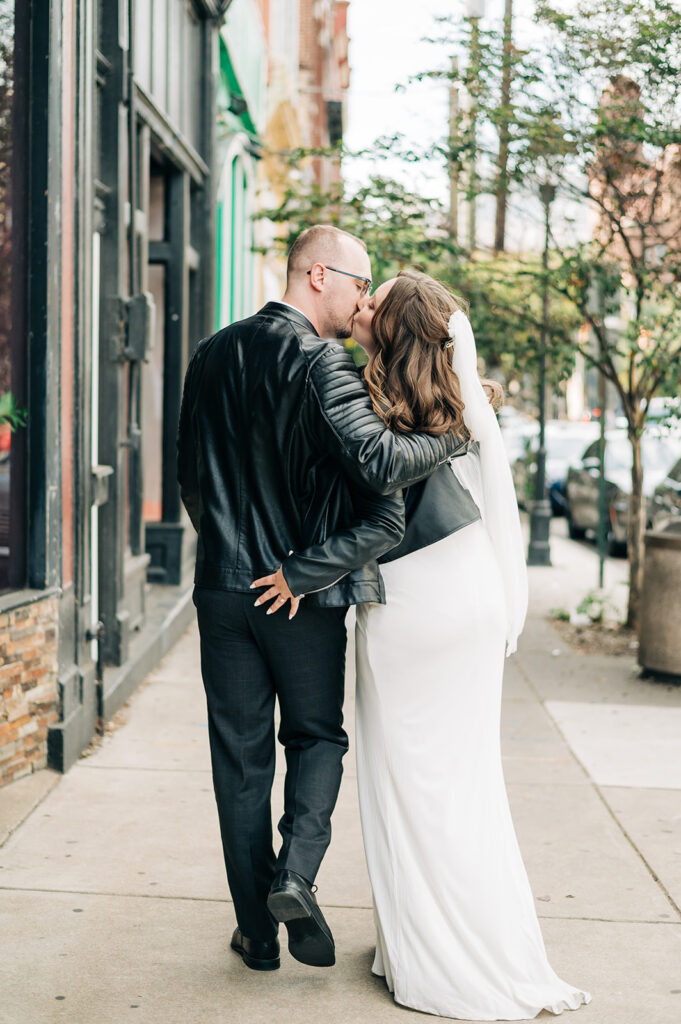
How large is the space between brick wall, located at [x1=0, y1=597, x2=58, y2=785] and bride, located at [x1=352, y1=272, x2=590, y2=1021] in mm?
2037

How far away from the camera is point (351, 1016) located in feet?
11.3

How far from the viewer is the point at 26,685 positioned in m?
5.23

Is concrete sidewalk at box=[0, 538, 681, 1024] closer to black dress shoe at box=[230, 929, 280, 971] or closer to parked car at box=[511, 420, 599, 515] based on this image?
black dress shoe at box=[230, 929, 280, 971]

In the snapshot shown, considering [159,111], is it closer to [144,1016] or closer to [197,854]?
[197,854]

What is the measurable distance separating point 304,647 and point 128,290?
4100 millimetres

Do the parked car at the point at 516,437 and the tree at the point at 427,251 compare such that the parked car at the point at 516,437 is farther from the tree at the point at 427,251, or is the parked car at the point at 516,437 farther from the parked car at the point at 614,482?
the tree at the point at 427,251

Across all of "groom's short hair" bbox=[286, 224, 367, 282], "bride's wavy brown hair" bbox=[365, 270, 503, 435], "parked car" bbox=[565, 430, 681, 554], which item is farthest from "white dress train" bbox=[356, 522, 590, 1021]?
"parked car" bbox=[565, 430, 681, 554]

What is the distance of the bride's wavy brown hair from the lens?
3.47 m

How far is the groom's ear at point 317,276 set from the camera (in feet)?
11.8

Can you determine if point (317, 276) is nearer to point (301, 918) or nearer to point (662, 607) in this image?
point (301, 918)

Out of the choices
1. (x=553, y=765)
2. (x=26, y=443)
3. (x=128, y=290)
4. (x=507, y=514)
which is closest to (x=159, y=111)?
(x=128, y=290)

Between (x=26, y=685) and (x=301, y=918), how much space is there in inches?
87.4

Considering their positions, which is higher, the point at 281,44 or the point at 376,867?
the point at 281,44

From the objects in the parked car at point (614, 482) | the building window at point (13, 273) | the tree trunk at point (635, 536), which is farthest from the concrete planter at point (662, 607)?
the parked car at point (614, 482)
